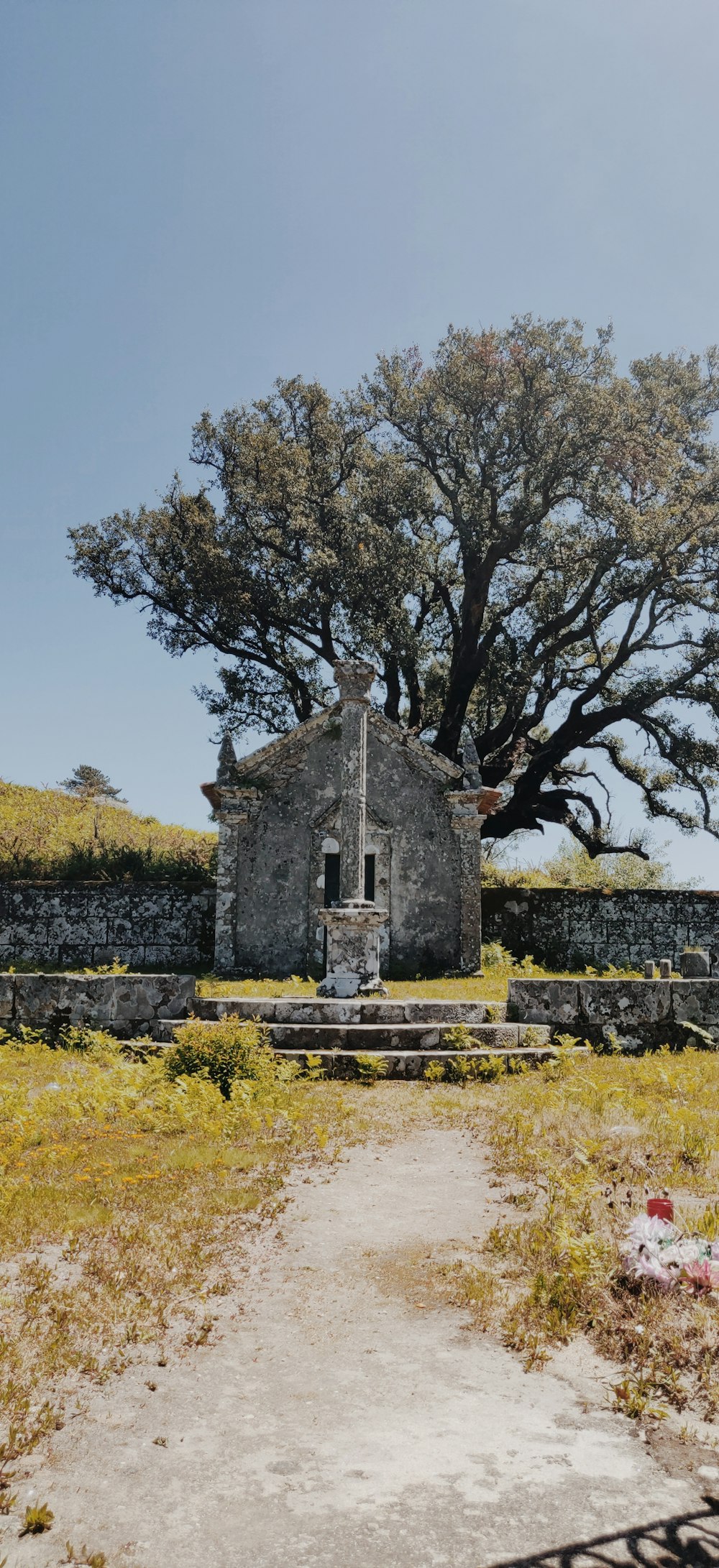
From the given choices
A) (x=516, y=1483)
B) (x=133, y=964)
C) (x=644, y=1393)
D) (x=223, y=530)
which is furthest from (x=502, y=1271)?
(x=223, y=530)

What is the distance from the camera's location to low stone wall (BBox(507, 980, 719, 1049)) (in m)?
12.2

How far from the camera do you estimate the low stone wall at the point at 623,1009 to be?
1217cm

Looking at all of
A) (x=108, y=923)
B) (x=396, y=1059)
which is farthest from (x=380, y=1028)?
(x=108, y=923)

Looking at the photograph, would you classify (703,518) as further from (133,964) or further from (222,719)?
(133,964)

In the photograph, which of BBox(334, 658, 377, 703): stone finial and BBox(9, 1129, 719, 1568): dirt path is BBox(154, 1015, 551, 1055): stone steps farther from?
BBox(9, 1129, 719, 1568): dirt path

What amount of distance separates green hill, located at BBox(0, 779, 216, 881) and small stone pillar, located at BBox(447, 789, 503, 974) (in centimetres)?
631

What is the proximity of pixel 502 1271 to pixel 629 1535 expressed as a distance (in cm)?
215


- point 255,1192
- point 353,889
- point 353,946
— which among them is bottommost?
point 255,1192

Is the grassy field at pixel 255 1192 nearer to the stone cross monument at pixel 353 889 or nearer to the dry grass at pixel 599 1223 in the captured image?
the dry grass at pixel 599 1223

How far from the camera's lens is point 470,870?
69.8 feet

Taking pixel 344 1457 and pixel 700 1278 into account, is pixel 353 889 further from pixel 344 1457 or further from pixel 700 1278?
pixel 344 1457

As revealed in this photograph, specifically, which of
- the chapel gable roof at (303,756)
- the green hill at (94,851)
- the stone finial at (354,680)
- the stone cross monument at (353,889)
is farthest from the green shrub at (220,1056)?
the green hill at (94,851)

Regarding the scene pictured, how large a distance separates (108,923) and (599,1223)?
1864cm

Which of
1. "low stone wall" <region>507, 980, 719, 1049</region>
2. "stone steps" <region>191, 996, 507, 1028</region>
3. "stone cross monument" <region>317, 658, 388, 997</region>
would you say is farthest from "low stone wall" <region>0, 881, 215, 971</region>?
"low stone wall" <region>507, 980, 719, 1049</region>
